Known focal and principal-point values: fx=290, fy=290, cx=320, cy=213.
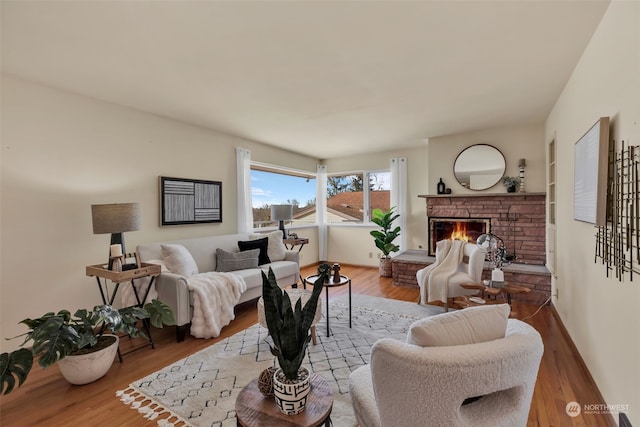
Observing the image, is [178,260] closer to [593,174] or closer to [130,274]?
[130,274]

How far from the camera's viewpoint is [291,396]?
3.94 feet

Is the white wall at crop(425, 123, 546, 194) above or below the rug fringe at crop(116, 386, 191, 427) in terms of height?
above

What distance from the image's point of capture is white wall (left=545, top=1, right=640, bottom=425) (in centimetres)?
144

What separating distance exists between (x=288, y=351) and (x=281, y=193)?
15.2 feet

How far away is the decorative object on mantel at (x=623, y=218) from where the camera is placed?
1.41 metres

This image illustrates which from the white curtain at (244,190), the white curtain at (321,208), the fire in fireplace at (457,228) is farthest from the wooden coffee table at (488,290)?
the white curtain at (321,208)

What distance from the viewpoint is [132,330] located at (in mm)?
2195

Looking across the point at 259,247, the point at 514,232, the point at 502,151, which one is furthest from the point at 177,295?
the point at 502,151

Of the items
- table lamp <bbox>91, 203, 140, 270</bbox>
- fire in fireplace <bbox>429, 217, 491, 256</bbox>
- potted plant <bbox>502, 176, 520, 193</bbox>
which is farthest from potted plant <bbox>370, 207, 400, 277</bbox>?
table lamp <bbox>91, 203, 140, 270</bbox>

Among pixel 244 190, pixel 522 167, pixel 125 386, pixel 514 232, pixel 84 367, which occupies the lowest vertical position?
pixel 125 386

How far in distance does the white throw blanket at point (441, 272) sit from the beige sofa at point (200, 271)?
5.81 feet

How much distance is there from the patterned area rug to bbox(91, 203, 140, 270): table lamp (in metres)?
1.18

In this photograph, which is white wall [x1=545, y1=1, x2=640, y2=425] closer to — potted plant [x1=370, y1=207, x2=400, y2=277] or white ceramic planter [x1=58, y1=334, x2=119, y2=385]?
potted plant [x1=370, y1=207, x2=400, y2=277]

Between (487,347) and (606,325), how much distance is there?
1.44m
